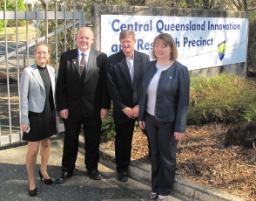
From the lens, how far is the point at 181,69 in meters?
4.71

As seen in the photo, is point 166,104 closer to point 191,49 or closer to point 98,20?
point 98,20

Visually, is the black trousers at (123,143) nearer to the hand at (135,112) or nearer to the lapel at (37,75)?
the hand at (135,112)

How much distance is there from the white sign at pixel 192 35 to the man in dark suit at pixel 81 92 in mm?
1664

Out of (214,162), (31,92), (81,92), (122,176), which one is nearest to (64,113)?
(81,92)

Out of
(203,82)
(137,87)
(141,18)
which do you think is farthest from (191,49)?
(137,87)

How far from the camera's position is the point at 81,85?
5.28 meters

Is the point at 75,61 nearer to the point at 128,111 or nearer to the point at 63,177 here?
the point at 128,111

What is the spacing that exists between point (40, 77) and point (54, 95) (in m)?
0.32

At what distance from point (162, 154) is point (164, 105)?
1.77 ft

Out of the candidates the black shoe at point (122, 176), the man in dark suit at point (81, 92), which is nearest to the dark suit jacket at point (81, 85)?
the man in dark suit at point (81, 92)

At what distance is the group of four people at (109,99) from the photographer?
4.76 m

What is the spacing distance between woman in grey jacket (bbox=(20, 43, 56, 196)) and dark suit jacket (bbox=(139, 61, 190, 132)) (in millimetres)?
1208

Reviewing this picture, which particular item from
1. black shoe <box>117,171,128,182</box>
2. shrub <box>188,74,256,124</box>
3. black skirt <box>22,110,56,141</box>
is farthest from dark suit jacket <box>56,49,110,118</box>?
shrub <box>188,74,256,124</box>

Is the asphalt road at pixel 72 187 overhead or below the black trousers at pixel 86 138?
below
